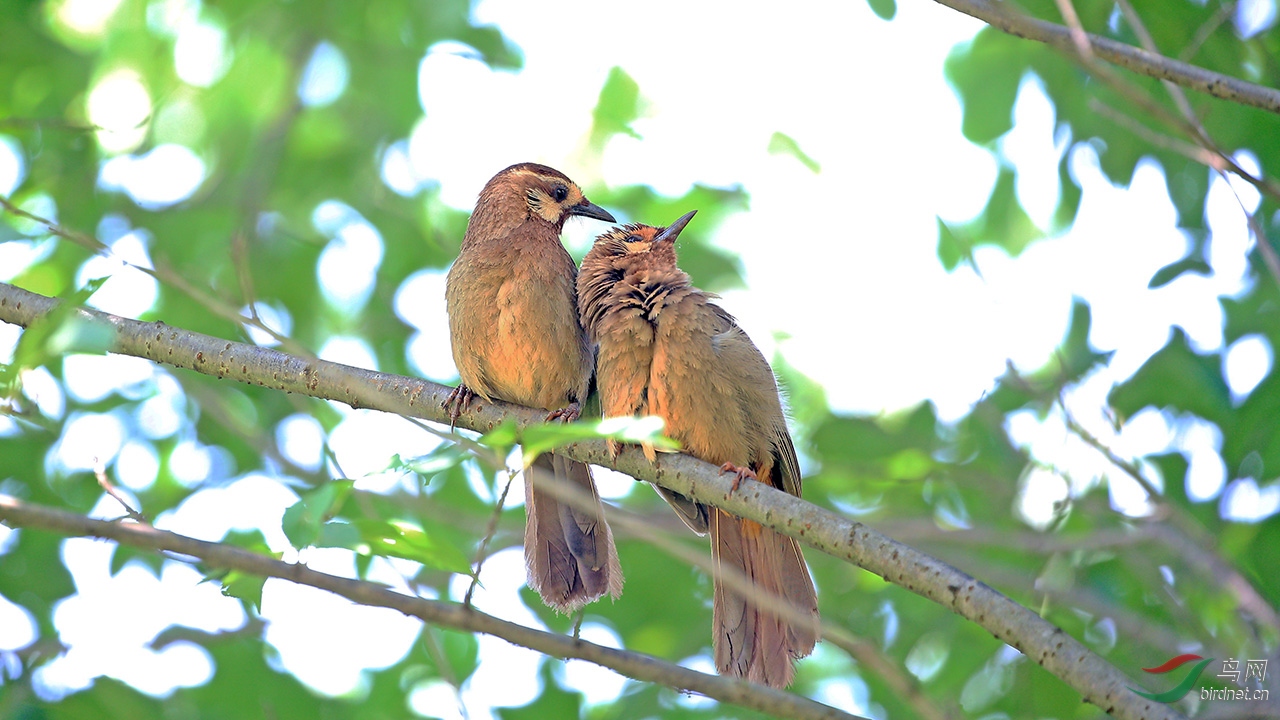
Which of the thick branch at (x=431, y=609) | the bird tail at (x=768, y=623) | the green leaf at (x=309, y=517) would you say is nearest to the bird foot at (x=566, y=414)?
the bird tail at (x=768, y=623)

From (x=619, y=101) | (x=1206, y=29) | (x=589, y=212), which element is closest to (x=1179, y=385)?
(x=1206, y=29)

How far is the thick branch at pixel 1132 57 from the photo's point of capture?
2.90 m

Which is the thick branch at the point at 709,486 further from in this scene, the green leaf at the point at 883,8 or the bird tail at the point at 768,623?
the green leaf at the point at 883,8

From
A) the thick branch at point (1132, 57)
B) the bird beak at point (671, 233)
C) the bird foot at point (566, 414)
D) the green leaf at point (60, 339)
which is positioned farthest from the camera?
the bird beak at point (671, 233)

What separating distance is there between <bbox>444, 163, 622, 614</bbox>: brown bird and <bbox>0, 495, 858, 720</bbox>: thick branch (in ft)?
5.21

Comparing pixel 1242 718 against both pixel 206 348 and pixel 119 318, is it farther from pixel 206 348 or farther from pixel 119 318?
pixel 119 318

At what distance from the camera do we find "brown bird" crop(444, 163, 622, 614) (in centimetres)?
469

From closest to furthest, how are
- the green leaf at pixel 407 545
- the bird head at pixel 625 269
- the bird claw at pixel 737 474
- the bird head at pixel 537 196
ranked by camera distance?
the green leaf at pixel 407 545, the bird claw at pixel 737 474, the bird head at pixel 625 269, the bird head at pixel 537 196

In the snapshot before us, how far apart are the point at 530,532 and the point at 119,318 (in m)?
1.93

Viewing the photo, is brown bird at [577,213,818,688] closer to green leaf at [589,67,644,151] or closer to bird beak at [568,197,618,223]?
bird beak at [568,197,618,223]

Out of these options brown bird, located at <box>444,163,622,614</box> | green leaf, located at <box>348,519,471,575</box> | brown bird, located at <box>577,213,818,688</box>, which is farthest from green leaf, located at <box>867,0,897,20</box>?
green leaf, located at <box>348,519,471,575</box>

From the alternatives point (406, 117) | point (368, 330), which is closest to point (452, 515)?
point (368, 330)

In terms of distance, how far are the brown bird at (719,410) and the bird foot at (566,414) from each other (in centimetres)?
14

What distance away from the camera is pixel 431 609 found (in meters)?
2.83
